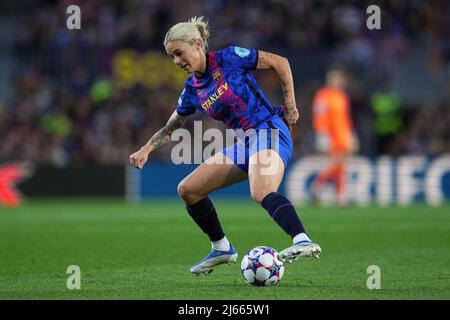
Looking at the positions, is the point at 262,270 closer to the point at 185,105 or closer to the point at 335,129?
the point at 185,105

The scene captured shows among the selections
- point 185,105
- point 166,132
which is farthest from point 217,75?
point 166,132

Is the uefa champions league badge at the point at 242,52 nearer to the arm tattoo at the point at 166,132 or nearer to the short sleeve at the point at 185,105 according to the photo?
the short sleeve at the point at 185,105

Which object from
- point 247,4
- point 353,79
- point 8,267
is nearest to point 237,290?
point 8,267

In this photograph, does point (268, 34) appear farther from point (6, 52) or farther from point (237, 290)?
point (237, 290)

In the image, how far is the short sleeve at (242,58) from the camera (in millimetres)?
6844

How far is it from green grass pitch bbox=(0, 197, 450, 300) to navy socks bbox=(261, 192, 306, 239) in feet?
1.28

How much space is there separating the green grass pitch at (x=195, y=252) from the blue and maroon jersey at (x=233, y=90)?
121 cm

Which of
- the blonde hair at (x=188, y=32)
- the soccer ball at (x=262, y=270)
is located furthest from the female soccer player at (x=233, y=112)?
the soccer ball at (x=262, y=270)

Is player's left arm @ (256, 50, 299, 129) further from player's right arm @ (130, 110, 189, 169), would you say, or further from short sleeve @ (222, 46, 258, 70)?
player's right arm @ (130, 110, 189, 169)

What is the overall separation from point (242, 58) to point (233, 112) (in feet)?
1.31

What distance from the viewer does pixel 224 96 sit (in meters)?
6.86

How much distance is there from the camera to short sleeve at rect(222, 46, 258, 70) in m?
6.84

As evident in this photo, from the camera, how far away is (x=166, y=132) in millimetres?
7473

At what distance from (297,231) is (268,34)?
44.9ft
